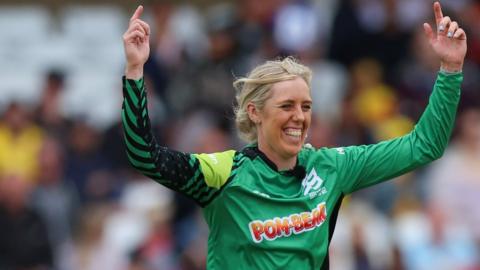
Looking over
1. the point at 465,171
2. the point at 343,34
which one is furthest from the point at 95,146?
the point at 465,171

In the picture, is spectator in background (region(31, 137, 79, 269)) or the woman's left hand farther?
spectator in background (region(31, 137, 79, 269))

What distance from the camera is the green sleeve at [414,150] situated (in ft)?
22.0

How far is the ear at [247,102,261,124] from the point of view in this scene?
262 inches

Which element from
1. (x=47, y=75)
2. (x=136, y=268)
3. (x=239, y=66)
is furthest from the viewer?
(x=47, y=75)

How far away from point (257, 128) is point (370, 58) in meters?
6.93

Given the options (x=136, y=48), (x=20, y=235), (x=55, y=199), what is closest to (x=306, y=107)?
(x=136, y=48)

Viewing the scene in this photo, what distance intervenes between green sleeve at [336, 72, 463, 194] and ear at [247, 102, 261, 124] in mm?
432

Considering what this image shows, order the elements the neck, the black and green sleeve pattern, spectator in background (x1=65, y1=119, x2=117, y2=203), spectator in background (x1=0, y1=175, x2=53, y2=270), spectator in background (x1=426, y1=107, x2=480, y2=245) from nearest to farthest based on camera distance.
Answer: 1. the black and green sleeve pattern
2. the neck
3. spectator in background (x1=426, y1=107, x2=480, y2=245)
4. spectator in background (x1=0, y1=175, x2=53, y2=270)
5. spectator in background (x1=65, y1=119, x2=117, y2=203)

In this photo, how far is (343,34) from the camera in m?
13.8

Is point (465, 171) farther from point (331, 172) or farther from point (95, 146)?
point (331, 172)

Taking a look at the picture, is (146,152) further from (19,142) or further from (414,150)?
(19,142)

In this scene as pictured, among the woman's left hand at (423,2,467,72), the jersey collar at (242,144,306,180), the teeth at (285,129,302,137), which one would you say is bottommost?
the jersey collar at (242,144,306,180)

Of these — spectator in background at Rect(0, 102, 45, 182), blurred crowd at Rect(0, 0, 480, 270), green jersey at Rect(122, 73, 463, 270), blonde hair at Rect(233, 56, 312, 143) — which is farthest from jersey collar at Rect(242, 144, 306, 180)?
spectator in background at Rect(0, 102, 45, 182)

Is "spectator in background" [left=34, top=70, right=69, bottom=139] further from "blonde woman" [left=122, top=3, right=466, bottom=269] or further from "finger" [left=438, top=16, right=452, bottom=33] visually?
"finger" [left=438, top=16, right=452, bottom=33]
